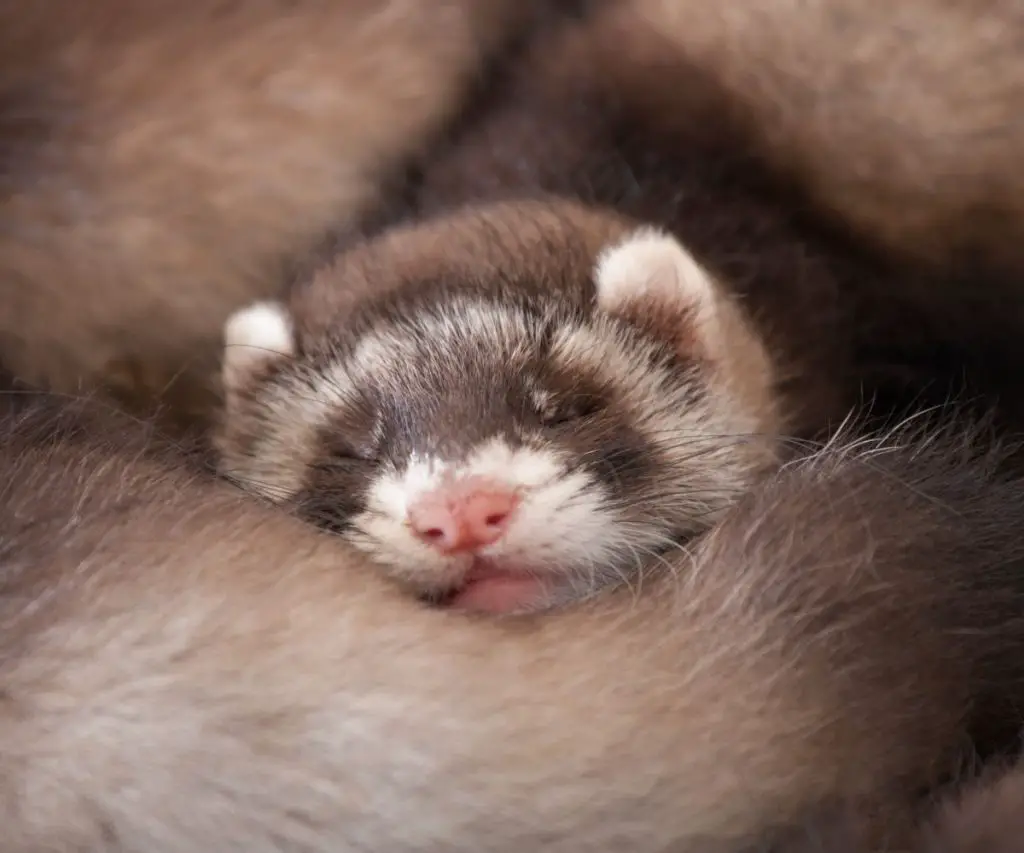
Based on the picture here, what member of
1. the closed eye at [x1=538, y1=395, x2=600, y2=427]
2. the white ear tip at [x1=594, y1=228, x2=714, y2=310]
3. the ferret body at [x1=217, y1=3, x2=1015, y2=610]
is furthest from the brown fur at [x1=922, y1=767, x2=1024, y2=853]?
the white ear tip at [x1=594, y1=228, x2=714, y2=310]

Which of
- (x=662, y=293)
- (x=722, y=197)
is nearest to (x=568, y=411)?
(x=662, y=293)

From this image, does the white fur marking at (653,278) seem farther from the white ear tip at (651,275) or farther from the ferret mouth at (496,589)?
the ferret mouth at (496,589)

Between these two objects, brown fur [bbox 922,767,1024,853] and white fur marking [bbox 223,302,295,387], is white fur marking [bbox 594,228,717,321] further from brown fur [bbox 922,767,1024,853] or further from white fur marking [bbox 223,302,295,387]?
brown fur [bbox 922,767,1024,853]

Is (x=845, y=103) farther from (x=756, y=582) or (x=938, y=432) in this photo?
(x=756, y=582)

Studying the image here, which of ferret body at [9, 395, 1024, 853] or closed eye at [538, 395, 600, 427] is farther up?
closed eye at [538, 395, 600, 427]

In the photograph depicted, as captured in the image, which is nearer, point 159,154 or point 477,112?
point 159,154

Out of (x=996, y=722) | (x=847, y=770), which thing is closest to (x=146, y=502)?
(x=847, y=770)

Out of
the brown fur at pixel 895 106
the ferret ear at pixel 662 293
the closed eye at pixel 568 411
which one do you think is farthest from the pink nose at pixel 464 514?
the brown fur at pixel 895 106
